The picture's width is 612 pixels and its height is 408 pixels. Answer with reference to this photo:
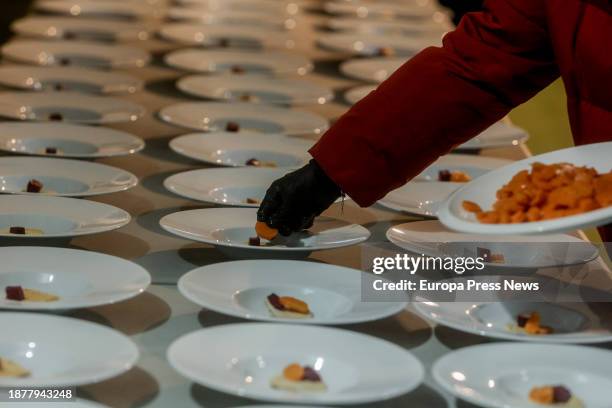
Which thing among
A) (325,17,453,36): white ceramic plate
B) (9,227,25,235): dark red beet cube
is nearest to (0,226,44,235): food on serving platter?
(9,227,25,235): dark red beet cube

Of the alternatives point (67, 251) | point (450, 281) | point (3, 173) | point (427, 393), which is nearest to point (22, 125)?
point (3, 173)

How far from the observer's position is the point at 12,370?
1203mm

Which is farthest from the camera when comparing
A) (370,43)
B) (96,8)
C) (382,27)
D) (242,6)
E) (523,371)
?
(242,6)

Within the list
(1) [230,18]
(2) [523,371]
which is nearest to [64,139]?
(2) [523,371]

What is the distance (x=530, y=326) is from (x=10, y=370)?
66 cm

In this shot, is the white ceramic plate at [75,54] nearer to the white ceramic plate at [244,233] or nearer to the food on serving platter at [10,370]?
the white ceramic plate at [244,233]

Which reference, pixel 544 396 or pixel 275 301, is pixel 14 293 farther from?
pixel 544 396

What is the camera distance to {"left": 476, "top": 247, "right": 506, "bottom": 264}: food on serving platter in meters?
1.70

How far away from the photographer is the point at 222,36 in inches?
130

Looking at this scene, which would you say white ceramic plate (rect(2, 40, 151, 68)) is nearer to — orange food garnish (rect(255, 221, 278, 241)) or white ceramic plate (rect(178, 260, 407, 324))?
orange food garnish (rect(255, 221, 278, 241))

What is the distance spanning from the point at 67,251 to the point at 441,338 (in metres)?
0.51

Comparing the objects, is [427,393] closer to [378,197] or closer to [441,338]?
[441,338]

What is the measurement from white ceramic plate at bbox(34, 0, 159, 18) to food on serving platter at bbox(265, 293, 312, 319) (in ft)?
7.34

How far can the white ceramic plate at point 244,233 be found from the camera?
1.63 meters
